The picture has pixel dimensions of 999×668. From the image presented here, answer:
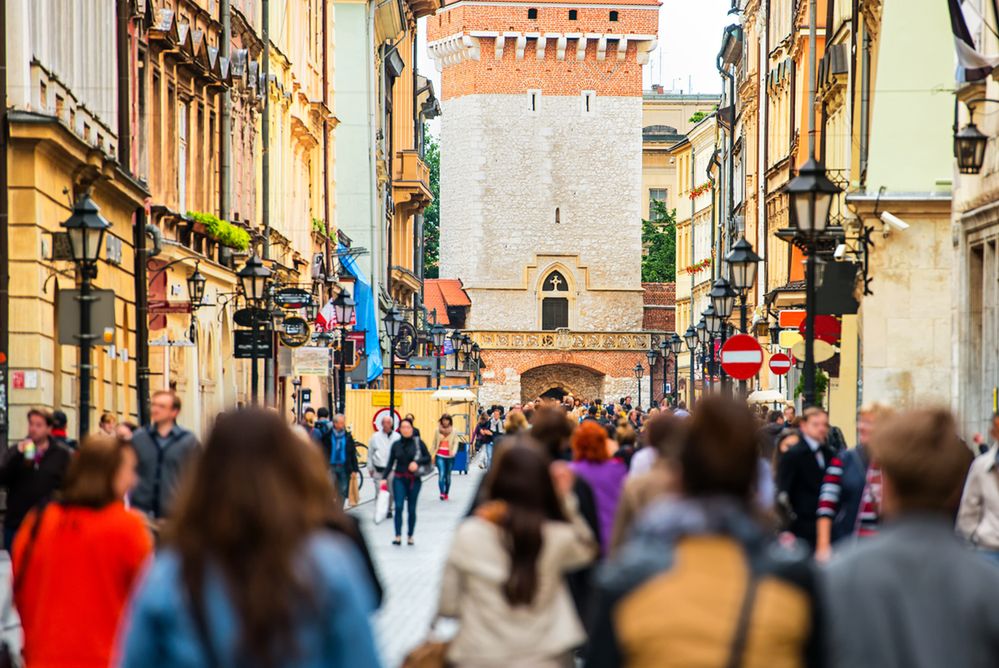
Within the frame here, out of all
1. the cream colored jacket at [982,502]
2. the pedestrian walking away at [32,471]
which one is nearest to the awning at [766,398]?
the pedestrian walking away at [32,471]

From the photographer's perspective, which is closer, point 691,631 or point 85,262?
point 691,631

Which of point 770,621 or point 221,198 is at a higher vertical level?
point 221,198

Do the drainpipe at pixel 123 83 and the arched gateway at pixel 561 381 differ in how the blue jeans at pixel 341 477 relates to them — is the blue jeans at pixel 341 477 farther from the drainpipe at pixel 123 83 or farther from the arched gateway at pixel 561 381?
the arched gateway at pixel 561 381

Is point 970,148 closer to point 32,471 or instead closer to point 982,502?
point 982,502

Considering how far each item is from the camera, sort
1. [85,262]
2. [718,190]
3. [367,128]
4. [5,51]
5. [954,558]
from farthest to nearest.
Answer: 1. [718,190]
2. [367,128]
3. [5,51]
4. [85,262]
5. [954,558]

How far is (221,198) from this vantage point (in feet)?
120

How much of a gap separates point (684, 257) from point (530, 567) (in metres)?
85.6

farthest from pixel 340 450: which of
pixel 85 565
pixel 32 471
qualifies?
pixel 85 565

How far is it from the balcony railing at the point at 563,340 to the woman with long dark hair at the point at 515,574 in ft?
287

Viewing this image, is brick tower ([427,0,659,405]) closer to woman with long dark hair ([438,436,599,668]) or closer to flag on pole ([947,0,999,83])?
flag on pole ([947,0,999,83])

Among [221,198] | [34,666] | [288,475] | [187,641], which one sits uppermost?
[221,198]

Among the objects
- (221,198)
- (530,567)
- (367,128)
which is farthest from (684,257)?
(530,567)

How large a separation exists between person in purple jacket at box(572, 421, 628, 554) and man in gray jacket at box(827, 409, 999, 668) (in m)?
6.09

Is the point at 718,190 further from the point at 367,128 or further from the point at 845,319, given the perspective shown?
the point at 845,319
